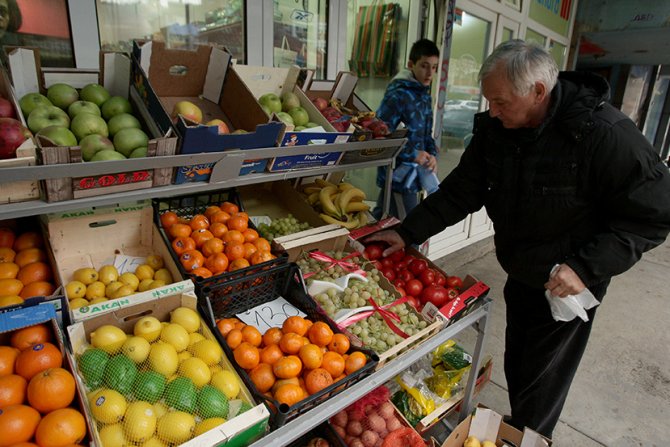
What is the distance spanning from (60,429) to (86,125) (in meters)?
1.03

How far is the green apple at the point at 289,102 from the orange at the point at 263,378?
52.4 inches

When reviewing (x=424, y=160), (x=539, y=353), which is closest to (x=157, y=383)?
(x=539, y=353)

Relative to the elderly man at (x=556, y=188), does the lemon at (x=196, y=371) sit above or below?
below

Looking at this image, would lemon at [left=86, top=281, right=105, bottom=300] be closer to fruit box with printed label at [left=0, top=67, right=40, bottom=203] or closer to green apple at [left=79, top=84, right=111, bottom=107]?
fruit box with printed label at [left=0, top=67, right=40, bottom=203]

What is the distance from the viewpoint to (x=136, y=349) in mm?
1235

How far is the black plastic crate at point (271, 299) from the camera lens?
48.4 inches

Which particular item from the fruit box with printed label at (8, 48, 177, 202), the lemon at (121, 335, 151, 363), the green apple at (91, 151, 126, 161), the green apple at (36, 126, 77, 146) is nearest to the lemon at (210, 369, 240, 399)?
the lemon at (121, 335, 151, 363)

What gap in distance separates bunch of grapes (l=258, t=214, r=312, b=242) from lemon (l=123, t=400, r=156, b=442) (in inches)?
Result: 42.2

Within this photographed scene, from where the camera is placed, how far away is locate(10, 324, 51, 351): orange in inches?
44.1

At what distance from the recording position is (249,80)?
2129 millimetres

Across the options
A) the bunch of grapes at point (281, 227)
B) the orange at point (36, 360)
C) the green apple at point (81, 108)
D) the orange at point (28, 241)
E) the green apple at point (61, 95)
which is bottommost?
the bunch of grapes at point (281, 227)

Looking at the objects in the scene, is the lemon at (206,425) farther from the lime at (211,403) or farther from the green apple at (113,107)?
the green apple at (113,107)

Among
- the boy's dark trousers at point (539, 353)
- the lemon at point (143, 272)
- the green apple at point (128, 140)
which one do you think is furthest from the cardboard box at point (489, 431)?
the green apple at point (128, 140)

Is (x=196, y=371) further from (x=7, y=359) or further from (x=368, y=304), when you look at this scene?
(x=368, y=304)
